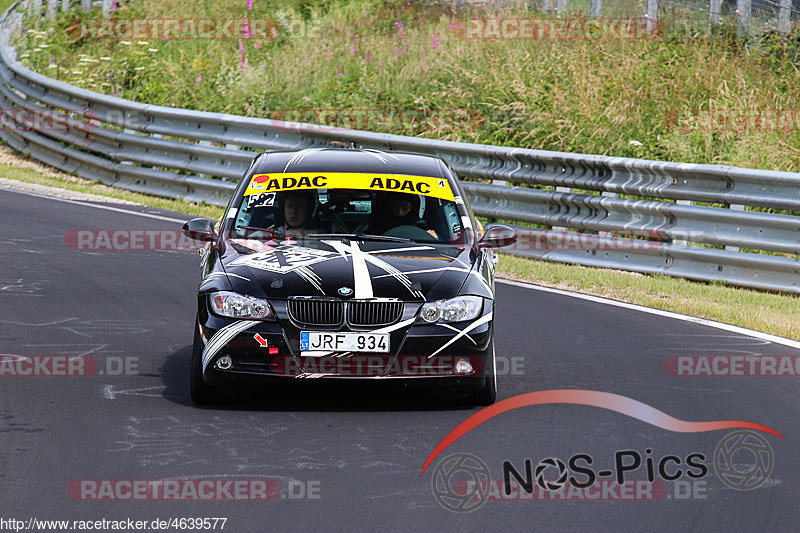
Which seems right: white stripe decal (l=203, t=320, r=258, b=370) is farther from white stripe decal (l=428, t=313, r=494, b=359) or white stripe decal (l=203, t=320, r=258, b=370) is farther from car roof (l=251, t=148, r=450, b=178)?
car roof (l=251, t=148, r=450, b=178)

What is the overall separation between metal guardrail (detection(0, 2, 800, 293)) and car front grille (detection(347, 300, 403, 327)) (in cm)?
645

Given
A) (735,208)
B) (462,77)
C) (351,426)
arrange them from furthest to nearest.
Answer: (462,77), (735,208), (351,426)

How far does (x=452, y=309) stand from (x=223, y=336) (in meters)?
1.37

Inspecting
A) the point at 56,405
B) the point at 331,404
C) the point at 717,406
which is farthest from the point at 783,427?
the point at 56,405

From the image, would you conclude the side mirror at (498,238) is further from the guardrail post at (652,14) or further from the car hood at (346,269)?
the guardrail post at (652,14)

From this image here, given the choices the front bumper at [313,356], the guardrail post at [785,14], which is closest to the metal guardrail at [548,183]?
the front bumper at [313,356]

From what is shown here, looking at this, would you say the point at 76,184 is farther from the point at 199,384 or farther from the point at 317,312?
the point at 317,312

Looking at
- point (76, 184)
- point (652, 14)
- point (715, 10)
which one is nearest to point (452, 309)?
point (76, 184)

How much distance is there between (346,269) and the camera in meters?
7.84

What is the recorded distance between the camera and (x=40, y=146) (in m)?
22.1

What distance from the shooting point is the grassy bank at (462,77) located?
1845 cm

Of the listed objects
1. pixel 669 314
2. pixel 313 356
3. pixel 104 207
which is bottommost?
pixel 104 207

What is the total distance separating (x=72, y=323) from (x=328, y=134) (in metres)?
7.76

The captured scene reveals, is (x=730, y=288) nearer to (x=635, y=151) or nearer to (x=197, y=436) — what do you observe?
(x=635, y=151)
